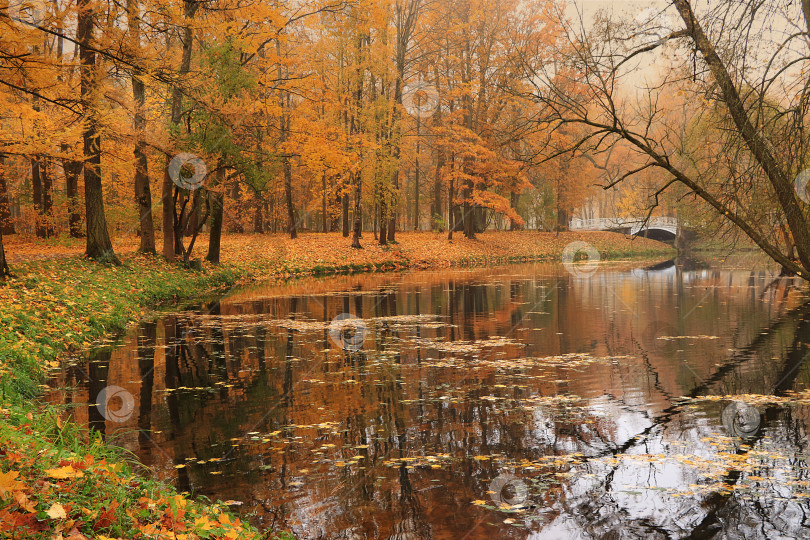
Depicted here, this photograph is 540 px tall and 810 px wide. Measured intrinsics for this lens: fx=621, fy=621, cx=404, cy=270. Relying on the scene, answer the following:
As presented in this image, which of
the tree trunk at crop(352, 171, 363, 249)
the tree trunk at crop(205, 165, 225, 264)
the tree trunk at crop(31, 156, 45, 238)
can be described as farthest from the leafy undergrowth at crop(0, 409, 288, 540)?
the tree trunk at crop(31, 156, 45, 238)

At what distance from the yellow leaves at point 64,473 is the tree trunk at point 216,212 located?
1823 cm

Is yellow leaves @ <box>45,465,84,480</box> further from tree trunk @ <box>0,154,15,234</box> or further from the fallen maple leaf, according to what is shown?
tree trunk @ <box>0,154,15,234</box>

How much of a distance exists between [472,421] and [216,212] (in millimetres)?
18930

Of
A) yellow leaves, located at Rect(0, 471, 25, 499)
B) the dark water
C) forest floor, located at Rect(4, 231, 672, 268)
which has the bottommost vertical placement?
the dark water

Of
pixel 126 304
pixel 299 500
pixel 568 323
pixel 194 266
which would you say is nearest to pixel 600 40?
pixel 299 500

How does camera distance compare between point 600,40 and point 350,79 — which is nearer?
point 600,40

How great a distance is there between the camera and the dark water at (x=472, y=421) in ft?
16.5

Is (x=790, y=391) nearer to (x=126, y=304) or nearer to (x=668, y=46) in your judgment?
(x=668, y=46)

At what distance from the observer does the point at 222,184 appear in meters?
21.6

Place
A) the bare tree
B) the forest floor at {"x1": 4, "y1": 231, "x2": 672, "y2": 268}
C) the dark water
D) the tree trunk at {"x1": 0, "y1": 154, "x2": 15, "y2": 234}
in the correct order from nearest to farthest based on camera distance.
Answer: the dark water < the bare tree < the forest floor at {"x1": 4, "y1": 231, "x2": 672, "y2": 268} < the tree trunk at {"x1": 0, "y1": 154, "x2": 15, "y2": 234}

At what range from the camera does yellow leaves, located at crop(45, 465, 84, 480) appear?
11.9 ft

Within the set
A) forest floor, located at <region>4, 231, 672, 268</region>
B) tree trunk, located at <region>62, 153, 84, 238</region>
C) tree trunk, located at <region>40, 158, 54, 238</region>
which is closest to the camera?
forest floor, located at <region>4, 231, 672, 268</region>

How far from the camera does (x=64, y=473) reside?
12.1ft

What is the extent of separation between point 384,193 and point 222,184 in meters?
12.6
